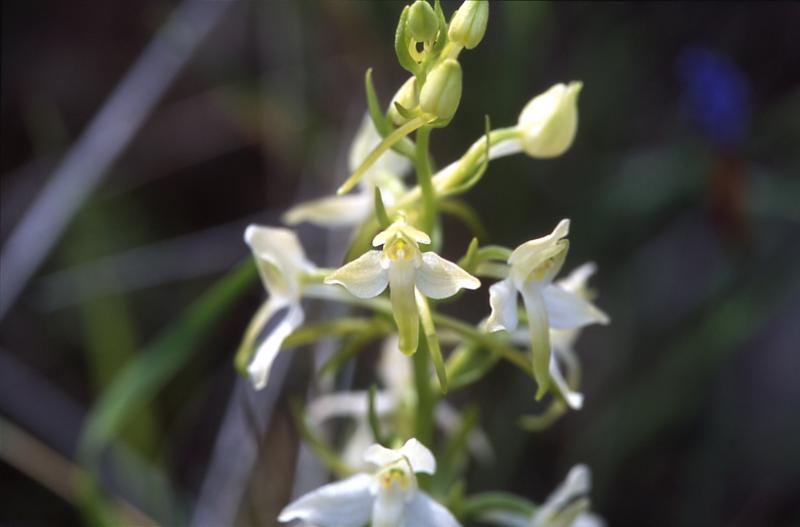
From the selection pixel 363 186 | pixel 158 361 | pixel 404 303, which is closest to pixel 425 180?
pixel 404 303

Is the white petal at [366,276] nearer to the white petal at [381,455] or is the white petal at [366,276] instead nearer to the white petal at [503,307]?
the white petal at [503,307]

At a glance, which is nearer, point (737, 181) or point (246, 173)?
point (737, 181)

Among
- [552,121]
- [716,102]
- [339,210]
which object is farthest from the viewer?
[716,102]

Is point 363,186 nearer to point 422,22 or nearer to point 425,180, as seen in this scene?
point 425,180

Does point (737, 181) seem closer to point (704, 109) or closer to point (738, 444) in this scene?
point (704, 109)

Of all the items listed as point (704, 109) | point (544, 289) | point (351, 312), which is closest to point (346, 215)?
point (544, 289)

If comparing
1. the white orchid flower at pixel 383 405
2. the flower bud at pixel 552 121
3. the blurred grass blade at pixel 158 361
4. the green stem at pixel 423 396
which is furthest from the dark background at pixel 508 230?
the green stem at pixel 423 396

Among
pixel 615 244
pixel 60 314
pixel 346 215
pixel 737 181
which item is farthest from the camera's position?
pixel 60 314
